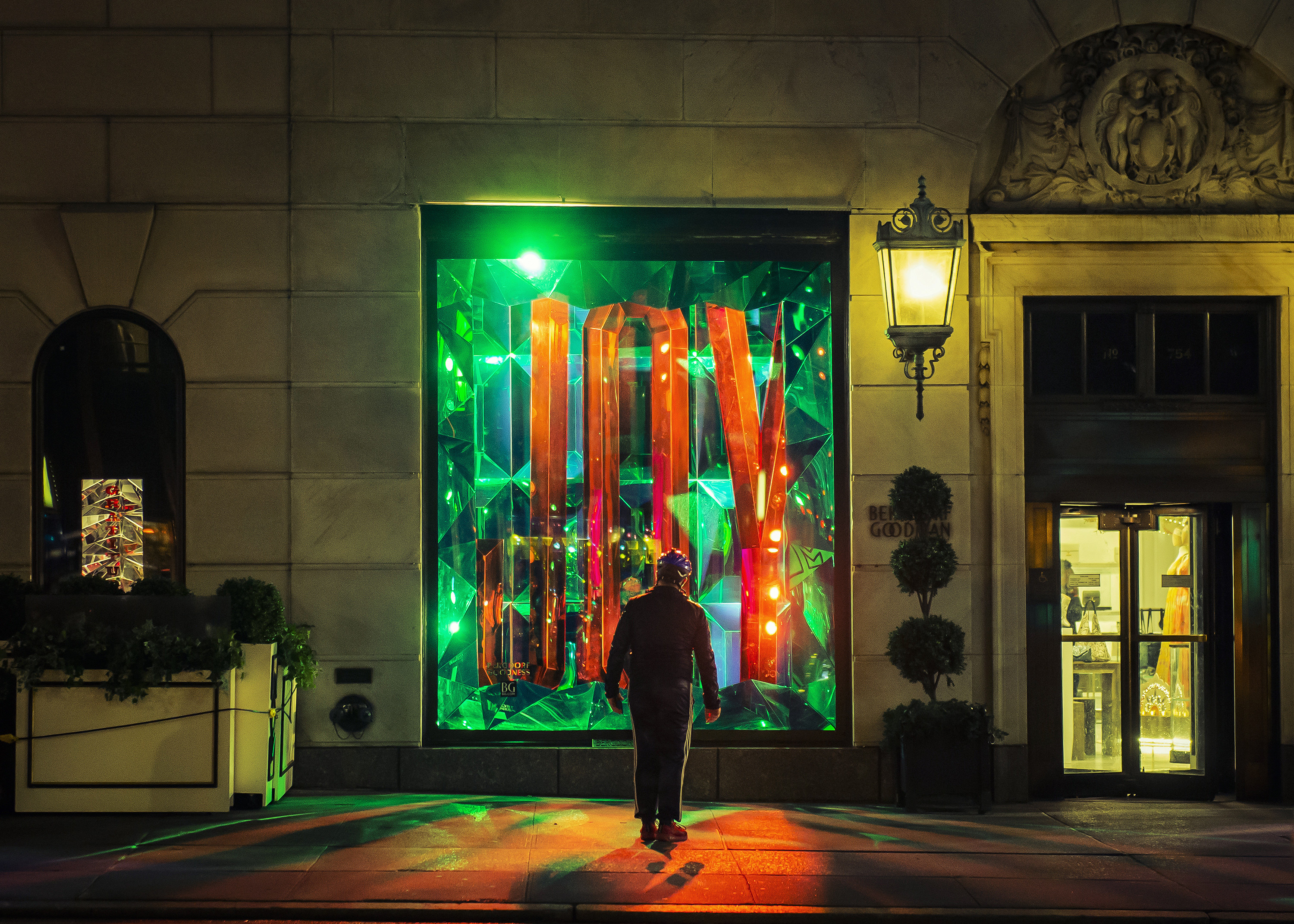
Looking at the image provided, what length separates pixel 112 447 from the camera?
10000 mm

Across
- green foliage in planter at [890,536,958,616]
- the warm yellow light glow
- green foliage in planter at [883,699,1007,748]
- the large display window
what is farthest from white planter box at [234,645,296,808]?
the warm yellow light glow

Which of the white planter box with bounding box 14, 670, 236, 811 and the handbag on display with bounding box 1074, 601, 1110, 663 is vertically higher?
the handbag on display with bounding box 1074, 601, 1110, 663

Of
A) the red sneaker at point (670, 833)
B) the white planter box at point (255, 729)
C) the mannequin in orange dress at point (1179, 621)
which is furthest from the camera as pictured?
the mannequin in orange dress at point (1179, 621)

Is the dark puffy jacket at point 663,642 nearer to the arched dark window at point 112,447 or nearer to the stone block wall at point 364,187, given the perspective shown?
the stone block wall at point 364,187

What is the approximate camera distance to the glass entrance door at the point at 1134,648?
34.5 ft

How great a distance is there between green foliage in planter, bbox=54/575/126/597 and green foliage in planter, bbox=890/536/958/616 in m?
6.14

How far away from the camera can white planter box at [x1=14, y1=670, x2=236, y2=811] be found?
337 inches

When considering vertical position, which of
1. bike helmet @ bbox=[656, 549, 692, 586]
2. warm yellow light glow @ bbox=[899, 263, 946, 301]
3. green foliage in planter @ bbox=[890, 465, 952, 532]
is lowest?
bike helmet @ bbox=[656, 549, 692, 586]

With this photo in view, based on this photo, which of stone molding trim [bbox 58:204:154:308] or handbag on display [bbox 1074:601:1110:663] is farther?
handbag on display [bbox 1074:601:1110:663]

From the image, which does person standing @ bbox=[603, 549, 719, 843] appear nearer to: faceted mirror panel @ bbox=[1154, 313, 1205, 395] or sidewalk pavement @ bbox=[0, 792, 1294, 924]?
sidewalk pavement @ bbox=[0, 792, 1294, 924]

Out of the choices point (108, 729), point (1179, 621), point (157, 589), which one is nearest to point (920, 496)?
point (1179, 621)

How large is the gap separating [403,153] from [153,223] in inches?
86.6

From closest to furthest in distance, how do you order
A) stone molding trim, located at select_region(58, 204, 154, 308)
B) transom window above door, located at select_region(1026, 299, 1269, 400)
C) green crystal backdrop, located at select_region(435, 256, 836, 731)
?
stone molding trim, located at select_region(58, 204, 154, 308) < green crystal backdrop, located at select_region(435, 256, 836, 731) < transom window above door, located at select_region(1026, 299, 1269, 400)

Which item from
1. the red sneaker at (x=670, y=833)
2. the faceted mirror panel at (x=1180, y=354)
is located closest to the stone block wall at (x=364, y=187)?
the faceted mirror panel at (x=1180, y=354)
